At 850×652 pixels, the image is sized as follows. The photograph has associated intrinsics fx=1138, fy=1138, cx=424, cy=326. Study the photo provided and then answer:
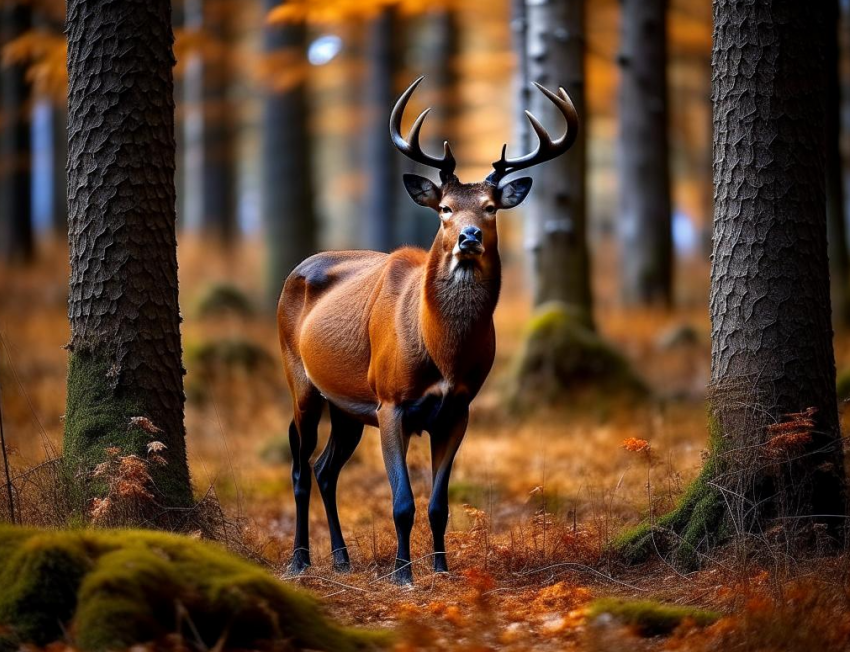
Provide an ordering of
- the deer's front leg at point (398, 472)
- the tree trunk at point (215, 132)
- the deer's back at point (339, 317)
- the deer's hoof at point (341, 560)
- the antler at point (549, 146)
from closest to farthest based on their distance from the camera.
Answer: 1. the deer's front leg at point (398, 472)
2. the antler at point (549, 146)
3. the deer's hoof at point (341, 560)
4. the deer's back at point (339, 317)
5. the tree trunk at point (215, 132)

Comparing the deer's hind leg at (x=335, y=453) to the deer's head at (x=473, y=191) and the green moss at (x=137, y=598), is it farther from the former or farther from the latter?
the green moss at (x=137, y=598)

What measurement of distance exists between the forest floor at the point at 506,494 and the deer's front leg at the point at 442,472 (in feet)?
0.57

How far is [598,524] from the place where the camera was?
721 centimetres

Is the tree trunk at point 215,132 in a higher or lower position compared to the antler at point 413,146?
higher

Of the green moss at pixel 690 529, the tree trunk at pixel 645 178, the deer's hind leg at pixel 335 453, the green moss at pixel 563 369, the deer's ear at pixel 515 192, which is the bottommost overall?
the green moss at pixel 690 529

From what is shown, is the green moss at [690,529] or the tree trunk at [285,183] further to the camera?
the tree trunk at [285,183]

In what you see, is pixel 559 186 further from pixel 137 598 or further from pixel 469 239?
pixel 137 598

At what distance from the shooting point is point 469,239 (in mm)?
6781

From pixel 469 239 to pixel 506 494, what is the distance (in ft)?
11.7

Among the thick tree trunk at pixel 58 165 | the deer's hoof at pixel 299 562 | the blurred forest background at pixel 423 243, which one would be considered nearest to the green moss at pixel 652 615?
the blurred forest background at pixel 423 243

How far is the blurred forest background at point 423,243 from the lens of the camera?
29.4 feet

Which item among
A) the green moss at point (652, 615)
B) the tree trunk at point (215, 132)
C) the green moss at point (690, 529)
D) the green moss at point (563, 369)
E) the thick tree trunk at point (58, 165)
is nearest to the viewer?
the green moss at point (652, 615)

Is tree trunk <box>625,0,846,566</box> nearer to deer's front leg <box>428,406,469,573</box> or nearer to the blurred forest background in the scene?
the blurred forest background

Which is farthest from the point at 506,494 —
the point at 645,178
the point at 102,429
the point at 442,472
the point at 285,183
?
the point at 285,183
